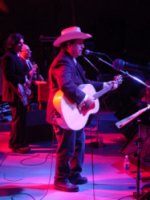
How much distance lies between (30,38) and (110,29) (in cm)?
232

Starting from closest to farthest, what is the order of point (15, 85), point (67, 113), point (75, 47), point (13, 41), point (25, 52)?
point (67, 113)
point (75, 47)
point (13, 41)
point (15, 85)
point (25, 52)

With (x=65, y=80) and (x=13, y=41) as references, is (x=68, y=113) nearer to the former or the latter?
(x=65, y=80)

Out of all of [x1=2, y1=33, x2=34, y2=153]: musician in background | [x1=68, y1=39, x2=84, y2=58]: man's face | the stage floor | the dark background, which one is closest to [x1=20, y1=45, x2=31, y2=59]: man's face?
[x1=2, y1=33, x2=34, y2=153]: musician in background

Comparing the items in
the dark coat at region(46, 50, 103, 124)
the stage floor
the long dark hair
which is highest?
the long dark hair

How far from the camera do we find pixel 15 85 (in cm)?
702

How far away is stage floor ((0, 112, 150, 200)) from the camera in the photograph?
5293 millimetres

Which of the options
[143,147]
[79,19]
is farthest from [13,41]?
[79,19]

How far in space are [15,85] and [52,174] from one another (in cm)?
172

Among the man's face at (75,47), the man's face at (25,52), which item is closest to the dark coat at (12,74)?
the man's face at (25,52)

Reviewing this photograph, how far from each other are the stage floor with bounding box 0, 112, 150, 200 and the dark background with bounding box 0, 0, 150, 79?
4.42 meters

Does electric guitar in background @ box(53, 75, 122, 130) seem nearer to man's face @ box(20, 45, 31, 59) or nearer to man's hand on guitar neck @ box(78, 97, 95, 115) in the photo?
man's hand on guitar neck @ box(78, 97, 95, 115)

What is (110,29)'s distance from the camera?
37.6 feet

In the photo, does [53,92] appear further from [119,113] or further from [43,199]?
[119,113]

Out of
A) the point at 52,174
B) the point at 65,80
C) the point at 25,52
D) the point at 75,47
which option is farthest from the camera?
the point at 25,52
